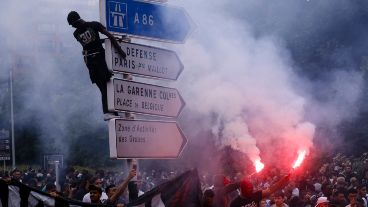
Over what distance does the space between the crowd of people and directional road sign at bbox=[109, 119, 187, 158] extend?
0.69 feet

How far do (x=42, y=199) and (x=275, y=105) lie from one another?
7099 mm

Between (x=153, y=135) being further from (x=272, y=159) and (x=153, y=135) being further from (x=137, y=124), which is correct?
(x=272, y=159)

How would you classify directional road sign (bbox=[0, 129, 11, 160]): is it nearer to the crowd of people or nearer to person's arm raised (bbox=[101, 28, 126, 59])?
the crowd of people

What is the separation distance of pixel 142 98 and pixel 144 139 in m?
0.34

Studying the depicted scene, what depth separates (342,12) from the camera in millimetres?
15406

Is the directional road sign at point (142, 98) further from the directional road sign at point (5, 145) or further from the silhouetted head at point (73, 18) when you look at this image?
the directional road sign at point (5, 145)

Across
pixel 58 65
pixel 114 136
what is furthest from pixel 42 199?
pixel 58 65

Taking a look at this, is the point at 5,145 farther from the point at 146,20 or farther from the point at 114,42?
the point at 114,42

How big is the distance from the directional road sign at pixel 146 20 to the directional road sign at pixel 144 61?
0.44 feet

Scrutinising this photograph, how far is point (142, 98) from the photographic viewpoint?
479 cm

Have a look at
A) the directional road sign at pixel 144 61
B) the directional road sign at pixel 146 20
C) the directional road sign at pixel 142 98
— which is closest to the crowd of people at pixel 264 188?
the directional road sign at pixel 142 98

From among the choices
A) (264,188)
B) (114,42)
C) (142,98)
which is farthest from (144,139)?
(264,188)

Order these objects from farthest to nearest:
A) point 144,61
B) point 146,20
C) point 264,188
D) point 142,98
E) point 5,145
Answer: point 5,145 → point 264,188 → point 146,20 → point 144,61 → point 142,98

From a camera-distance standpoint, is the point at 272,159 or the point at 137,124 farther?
the point at 272,159
